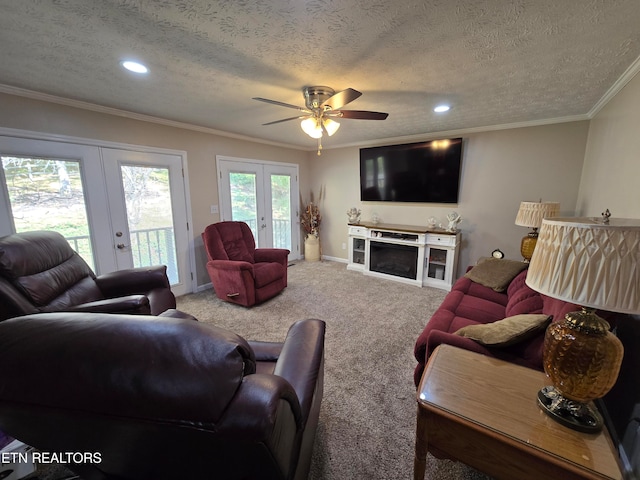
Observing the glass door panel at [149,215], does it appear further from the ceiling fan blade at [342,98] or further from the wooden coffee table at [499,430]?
the wooden coffee table at [499,430]

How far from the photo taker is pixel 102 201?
285 centimetres

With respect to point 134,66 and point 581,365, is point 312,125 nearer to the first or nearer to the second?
point 134,66

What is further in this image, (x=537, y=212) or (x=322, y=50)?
(x=537, y=212)

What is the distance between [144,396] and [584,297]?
1286 millimetres

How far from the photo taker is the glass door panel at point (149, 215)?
10.2ft

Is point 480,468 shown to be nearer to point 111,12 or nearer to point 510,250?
point 111,12

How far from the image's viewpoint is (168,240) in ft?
11.5

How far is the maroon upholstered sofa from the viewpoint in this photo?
4.41ft

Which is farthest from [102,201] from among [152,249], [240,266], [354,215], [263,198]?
[354,215]

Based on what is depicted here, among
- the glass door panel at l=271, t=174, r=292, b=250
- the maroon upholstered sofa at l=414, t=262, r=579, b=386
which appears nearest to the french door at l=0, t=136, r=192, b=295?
the glass door panel at l=271, t=174, r=292, b=250

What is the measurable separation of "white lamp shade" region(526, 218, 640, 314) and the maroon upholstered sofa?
0.61 metres

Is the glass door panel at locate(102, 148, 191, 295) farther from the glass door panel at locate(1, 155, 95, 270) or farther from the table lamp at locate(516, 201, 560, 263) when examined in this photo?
the table lamp at locate(516, 201, 560, 263)

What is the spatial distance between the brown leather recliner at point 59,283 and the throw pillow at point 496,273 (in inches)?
121

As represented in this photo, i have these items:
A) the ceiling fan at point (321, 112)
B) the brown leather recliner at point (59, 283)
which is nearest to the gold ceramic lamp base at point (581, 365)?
the ceiling fan at point (321, 112)
